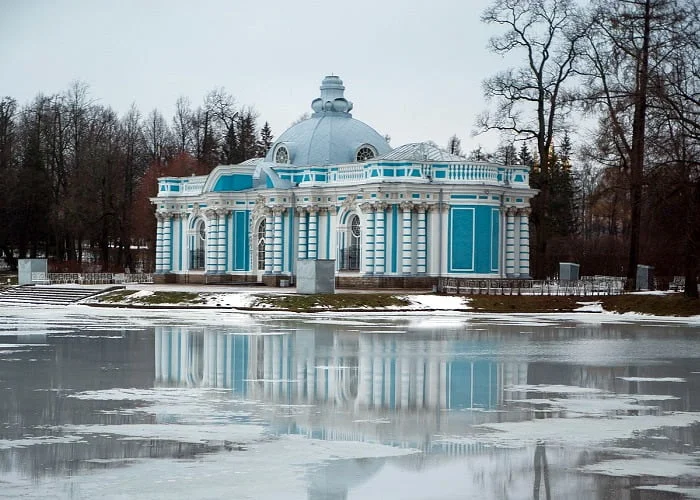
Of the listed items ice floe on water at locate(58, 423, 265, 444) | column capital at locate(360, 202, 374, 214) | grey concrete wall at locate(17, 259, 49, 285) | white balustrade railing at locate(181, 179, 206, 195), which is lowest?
ice floe on water at locate(58, 423, 265, 444)

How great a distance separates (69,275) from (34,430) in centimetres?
5280

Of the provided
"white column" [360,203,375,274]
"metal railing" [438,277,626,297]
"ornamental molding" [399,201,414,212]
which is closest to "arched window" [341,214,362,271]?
"white column" [360,203,375,274]

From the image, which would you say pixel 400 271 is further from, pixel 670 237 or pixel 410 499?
pixel 410 499

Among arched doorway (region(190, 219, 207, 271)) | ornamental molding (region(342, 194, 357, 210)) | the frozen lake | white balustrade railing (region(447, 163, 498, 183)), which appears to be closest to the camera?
the frozen lake

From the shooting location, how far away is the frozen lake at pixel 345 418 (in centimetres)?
1087

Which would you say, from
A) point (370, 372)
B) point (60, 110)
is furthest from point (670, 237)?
point (60, 110)

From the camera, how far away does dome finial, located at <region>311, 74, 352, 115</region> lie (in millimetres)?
63625

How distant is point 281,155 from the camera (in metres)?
62.8

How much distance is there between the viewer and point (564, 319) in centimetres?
4056

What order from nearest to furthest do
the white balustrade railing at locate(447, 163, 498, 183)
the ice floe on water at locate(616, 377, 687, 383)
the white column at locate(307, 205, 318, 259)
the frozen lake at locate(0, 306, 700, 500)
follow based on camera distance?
the frozen lake at locate(0, 306, 700, 500)
the ice floe on water at locate(616, 377, 687, 383)
the white balustrade railing at locate(447, 163, 498, 183)
the white column at locate(307, 205, 318, 259)

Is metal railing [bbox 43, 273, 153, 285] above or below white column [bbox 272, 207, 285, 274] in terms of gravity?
below

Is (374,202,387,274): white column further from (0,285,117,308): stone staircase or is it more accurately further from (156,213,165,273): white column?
(156,213,165,273): white column


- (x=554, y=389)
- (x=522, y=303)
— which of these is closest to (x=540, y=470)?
(x=554, y=389)

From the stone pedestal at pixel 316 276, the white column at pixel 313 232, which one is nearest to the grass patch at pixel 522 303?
the stone pedestal at pixel 316 276
